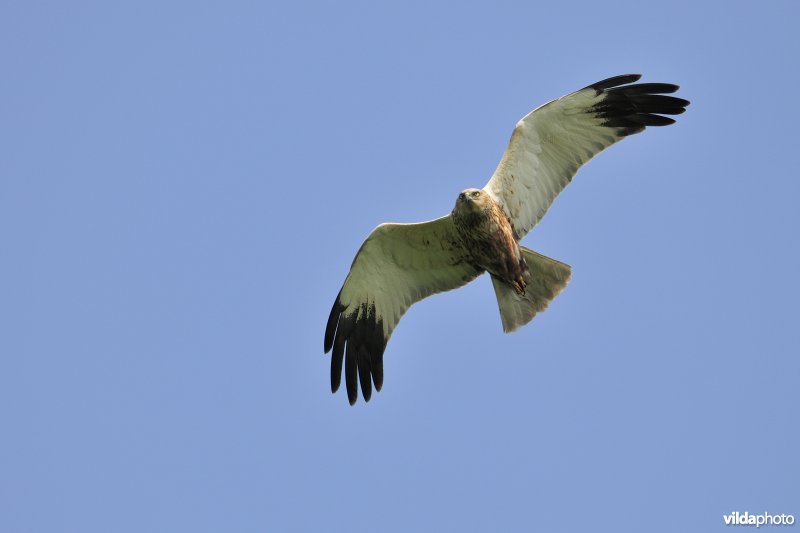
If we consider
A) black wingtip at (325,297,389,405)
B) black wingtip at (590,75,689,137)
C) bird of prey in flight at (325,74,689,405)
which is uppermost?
black wingtip at (590,75,689,137)

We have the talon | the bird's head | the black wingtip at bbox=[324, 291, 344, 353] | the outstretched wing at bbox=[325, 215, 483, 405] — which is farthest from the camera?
the black wingtip at bbox=[324, 291, 344, 353]

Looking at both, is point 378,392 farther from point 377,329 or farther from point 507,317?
point 507,317

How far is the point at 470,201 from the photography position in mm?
16578

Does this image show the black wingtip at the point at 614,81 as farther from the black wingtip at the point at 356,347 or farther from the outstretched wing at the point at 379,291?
the black wingtip at the point at 356,347

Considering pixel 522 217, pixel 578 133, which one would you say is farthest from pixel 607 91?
pixel 522 217

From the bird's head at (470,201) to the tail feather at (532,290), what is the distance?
899 mm

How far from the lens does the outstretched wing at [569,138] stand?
17109 millimetres

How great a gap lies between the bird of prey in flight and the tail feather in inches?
0.5

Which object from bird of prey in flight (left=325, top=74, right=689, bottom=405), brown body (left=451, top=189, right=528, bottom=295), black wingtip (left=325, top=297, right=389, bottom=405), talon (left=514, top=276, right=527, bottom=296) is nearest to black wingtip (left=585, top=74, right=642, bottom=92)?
bird of prey in flight (left=325, top=74, right=689, bottom=405)

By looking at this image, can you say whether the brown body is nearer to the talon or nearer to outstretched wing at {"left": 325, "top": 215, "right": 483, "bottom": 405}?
the talon

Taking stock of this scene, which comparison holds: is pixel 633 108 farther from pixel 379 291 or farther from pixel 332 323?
pixel 332 323

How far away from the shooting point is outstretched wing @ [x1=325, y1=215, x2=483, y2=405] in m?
17.5

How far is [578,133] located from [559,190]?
77 centimetres

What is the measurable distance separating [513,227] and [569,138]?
4.42 ft
